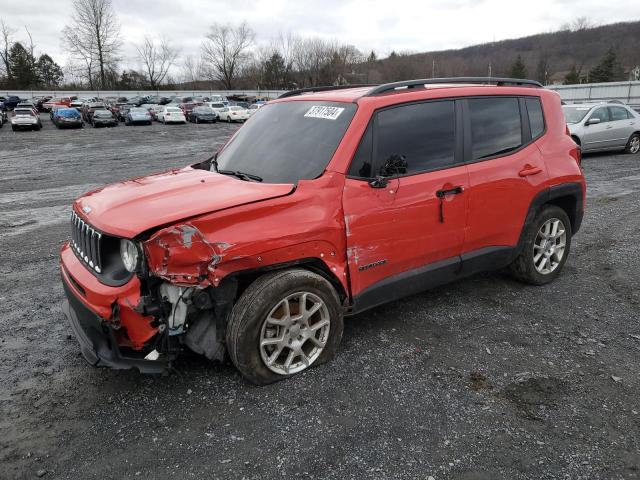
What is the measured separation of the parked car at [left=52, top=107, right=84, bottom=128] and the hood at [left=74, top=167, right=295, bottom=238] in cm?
3427

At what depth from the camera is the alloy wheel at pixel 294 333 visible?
319 cm

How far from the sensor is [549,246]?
4.90 metres

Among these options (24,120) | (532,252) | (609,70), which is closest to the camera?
(532,252)

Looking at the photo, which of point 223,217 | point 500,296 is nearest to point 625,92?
point 500,296

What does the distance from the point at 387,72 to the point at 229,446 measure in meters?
95.2

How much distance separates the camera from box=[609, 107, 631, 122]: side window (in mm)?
13984

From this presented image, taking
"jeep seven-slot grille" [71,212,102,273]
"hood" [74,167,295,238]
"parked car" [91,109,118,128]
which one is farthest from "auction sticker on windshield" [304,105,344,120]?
"parked car" [91,109,118,128]

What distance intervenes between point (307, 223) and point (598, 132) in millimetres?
13913

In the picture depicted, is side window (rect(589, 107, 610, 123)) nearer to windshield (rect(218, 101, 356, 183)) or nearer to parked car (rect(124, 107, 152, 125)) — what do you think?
windshield (rect(218, 101, 356, 183))

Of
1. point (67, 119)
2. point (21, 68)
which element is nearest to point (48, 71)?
point (21, 68)

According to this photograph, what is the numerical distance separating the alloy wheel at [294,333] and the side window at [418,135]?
1164mm

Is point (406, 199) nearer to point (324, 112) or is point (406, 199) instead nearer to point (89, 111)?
point (324, 112)

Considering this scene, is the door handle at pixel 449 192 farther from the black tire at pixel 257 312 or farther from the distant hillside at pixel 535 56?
the distant hillside at pixel 535 56

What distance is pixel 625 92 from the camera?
36031 mm
